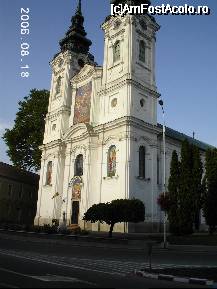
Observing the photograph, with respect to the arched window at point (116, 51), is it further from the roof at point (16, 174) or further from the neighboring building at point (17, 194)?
the neighboring building at point (17, 194)

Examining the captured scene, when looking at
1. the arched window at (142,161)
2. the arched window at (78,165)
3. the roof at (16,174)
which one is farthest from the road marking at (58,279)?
the roof at (16,174)

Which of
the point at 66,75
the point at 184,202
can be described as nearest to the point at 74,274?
the point at 184,202

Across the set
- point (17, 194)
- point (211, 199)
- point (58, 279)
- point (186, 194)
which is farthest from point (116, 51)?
point (58, 279)

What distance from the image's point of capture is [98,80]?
1763 inches

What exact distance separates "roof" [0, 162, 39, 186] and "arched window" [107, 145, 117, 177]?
65.8 ft

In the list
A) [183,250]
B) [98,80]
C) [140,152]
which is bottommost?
[183,250]

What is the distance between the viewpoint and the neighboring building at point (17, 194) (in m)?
52.8

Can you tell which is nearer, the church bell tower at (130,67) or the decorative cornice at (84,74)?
the church bell tower at (130,67)

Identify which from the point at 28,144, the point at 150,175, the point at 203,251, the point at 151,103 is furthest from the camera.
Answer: the point at 28,144

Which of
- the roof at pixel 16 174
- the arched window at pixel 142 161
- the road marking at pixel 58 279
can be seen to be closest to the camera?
the road marking at pixel 58 279

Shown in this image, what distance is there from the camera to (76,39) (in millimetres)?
51875

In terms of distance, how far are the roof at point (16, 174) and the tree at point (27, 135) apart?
2.04m

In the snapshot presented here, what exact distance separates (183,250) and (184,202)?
305 inches

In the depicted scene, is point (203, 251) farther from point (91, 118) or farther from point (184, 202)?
point (91, 118)
